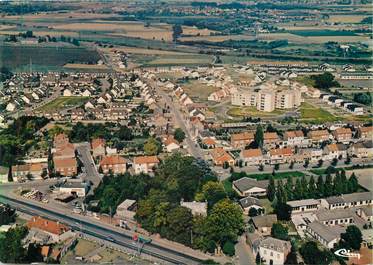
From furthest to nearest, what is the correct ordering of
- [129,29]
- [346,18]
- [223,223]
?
1. [346,18]
2. [129,29]
3. [223,223]

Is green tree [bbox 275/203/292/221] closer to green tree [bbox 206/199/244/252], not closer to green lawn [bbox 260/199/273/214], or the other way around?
green lawn [bbox 260/199/273/214]

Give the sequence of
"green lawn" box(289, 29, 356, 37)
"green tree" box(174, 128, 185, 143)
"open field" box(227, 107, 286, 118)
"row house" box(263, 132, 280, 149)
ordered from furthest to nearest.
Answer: "green lawn" box(289, 29, 356, 37) < "open field" box(227, 107, 286, 118) < "green tree" box(174, 128, 185, 143) < "row house" box(263, 132, 280, 149)

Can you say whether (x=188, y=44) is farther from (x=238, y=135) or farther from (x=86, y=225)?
(x=86, y=225)

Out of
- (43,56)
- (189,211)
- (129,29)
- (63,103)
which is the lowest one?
(43,56)

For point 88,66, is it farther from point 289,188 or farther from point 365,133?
point 289,188

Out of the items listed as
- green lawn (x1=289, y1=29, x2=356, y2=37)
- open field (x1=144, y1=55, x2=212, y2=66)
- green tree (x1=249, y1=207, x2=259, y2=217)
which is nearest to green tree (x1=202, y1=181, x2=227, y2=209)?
green tree (x1=249, y1=207, x2=259, y2=217)

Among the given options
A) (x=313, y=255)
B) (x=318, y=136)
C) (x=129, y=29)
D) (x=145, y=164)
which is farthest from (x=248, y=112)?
(x=129, y=29)

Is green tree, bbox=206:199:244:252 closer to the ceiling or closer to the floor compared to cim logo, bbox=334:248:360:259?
closer to the ceiling

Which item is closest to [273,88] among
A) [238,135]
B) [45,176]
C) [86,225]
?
[238,135]
